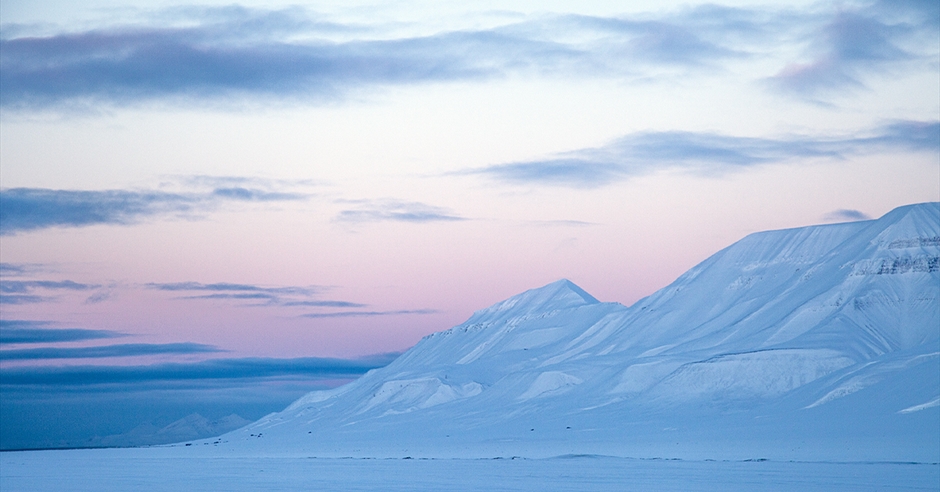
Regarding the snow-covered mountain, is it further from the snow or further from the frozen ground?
the frozen ground

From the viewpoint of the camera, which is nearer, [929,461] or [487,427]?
[929,461]

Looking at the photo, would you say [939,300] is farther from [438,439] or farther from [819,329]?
[438,439]

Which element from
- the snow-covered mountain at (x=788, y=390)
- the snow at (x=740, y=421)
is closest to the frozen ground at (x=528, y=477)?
the snow at (x=740, y=421)

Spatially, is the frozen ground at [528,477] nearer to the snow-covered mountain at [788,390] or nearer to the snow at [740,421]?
the snow at [740,421]

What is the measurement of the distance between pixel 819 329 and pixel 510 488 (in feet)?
389

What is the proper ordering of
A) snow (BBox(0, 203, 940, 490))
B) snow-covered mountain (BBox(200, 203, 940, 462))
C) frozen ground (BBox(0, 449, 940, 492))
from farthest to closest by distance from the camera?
snow-covered mountain (BBox(200, 203, 940, 462))
snow (BBox(0, 203, 940, 490))
frozen ground (BBox(0, 449, 940, 492))

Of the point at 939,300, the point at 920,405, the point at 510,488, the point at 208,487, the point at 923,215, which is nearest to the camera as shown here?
the point at 510,488

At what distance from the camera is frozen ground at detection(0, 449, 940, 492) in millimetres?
70125

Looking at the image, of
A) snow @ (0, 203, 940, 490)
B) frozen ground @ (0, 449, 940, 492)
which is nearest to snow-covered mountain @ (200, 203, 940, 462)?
snow @ (0, 203, 940, 490)

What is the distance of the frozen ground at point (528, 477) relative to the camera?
70.1 m

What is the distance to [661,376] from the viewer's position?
18388 cm

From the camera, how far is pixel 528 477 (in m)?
81.5

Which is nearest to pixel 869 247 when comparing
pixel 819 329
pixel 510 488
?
pixel 819 329

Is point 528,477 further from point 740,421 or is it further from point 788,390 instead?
point 788,390
